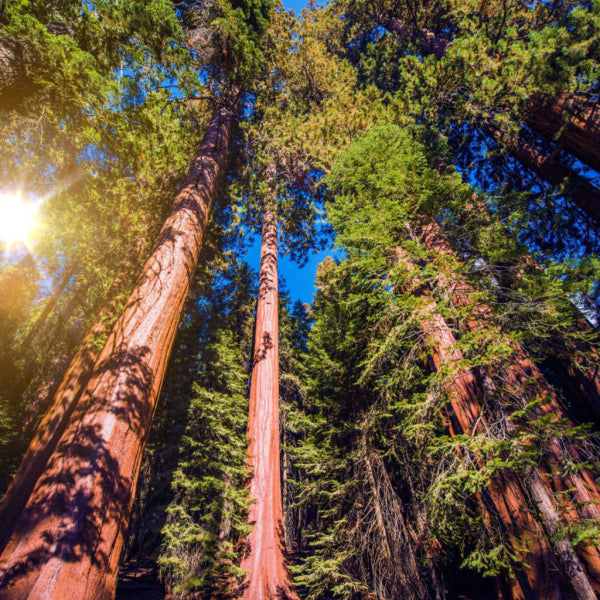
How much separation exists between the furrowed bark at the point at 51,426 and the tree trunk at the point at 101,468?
3.26 metres

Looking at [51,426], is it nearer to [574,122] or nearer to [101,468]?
[101,468]

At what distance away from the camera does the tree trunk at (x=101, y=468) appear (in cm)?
157

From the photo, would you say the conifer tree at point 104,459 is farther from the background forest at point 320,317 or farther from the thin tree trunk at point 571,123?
the thin tree trunk at point 571,123

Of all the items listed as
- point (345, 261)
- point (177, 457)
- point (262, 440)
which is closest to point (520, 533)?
point (262, 440)

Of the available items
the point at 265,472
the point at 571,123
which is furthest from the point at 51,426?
the point at 571,123

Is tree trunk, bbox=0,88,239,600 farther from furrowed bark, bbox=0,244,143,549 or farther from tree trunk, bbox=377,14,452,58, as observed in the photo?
tree trunk, bbox=377,14,452,58

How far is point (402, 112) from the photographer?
24.5 feet

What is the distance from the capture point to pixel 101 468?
79.0 inches

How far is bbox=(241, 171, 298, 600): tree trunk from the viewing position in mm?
3303

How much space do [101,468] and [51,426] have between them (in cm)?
439

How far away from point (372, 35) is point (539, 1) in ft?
31.4

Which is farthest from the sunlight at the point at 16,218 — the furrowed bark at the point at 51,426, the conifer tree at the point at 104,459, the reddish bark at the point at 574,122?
the reddish bark at the point at 574,122

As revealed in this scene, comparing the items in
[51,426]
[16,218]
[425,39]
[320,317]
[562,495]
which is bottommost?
[562,495]

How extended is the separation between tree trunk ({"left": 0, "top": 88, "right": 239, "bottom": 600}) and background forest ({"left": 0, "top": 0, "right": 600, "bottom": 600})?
2cm
